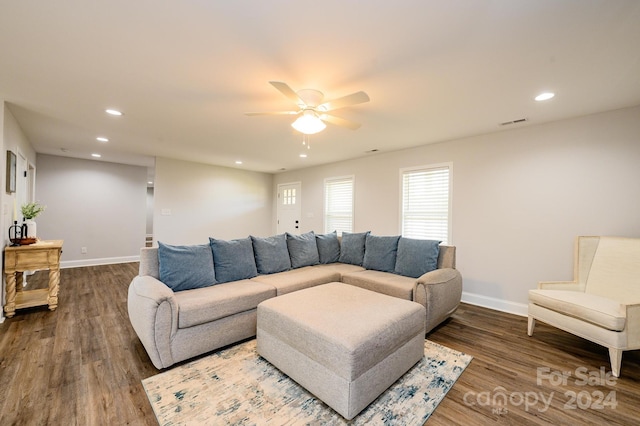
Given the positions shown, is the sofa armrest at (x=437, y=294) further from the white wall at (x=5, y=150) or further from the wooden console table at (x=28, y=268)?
the white wall at (x=5, y=150)

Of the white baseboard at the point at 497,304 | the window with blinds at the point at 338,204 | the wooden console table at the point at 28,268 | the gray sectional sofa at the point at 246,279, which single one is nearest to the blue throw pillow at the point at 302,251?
the gray sectional sofa at the point at 246,279

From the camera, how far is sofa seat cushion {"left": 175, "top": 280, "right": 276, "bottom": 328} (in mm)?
2141

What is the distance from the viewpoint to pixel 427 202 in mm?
4258

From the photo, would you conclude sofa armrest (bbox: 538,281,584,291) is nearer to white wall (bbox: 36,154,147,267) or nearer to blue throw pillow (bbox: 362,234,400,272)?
blue throw pillow (bbox: 362,234,400,272)

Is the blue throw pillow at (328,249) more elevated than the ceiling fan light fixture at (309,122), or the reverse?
the ceiling fan light fixture at (309,122)

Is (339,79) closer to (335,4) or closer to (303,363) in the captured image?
(335,4)

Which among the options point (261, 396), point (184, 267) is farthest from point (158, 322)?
point (261, 396)

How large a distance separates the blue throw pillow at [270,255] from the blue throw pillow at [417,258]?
1.49 metres

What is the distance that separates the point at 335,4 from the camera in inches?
55.8

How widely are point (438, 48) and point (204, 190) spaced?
5654 millimetres

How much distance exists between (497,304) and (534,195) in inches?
59.2

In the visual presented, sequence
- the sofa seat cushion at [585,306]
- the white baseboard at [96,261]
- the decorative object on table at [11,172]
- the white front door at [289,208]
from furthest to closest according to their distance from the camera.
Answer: the white front door at [289,208] < the white baseboard at [96,261] < the decorative object on table at [11,172] < the sofa seat cushion at [585,306]

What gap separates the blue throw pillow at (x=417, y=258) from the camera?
125 inches

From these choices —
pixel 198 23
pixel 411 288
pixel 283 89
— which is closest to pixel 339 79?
pixel 283 89
